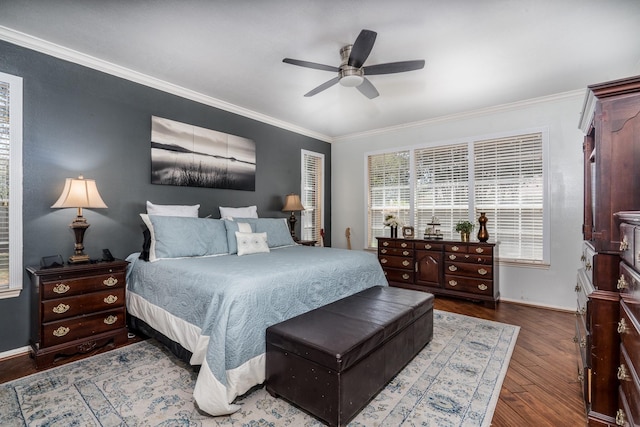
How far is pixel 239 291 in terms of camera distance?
1.85m

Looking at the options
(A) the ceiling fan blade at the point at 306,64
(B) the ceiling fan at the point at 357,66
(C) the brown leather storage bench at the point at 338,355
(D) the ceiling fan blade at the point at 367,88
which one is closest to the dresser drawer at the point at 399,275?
(C) the brown leather storage bench at the point at 338,355

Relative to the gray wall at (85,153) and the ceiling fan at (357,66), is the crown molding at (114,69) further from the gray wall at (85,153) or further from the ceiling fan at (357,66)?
the ceiling fan at (357,66)

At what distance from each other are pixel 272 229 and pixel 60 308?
7.01 ft

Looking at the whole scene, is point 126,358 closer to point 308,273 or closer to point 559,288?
point 308,273

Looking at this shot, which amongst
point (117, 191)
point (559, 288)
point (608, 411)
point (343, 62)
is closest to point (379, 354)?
point (608, 411)

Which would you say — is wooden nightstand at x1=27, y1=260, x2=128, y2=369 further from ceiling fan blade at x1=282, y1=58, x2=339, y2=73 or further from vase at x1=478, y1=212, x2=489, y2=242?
vase at x1=478, y1=212, x2=489, y2=242

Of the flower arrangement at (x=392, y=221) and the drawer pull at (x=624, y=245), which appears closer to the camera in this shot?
the drawer pull at (x=624, y=245)

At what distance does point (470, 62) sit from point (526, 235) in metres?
2.50

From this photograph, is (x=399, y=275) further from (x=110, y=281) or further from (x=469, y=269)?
(x=110, y=281)

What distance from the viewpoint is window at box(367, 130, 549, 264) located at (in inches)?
156

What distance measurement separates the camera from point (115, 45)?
2.65 m

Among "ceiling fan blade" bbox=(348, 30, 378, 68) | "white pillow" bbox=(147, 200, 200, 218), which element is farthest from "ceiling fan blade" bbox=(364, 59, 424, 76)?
"white pillow" bbox=(147, 200, 200, 218)

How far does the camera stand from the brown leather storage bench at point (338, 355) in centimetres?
162

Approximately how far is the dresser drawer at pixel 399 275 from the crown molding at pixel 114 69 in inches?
121
